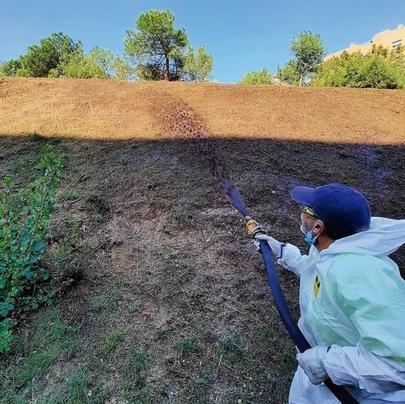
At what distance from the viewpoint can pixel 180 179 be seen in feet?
11.2

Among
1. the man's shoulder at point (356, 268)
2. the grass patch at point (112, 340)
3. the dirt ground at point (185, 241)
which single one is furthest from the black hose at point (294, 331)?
the grass patch at point (112, 340)

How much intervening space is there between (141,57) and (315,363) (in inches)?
640

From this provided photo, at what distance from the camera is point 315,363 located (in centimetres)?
118

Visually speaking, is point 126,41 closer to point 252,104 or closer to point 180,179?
point 252,104

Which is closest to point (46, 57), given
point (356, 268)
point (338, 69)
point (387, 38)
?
point (338, 69)

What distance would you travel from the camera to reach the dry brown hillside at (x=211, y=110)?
447 cm

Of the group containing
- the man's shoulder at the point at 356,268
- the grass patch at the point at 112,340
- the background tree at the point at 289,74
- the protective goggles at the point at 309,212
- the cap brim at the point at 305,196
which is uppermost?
the background tree at the point at 289,74

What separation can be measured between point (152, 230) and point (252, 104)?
3305 mm

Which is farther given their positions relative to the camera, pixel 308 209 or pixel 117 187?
pixel 117 187

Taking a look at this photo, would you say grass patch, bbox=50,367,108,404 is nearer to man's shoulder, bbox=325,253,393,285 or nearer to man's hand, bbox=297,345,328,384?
man's hand, bbox=297,345,328,384

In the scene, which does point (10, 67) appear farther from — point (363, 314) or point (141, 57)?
point (363, 314)

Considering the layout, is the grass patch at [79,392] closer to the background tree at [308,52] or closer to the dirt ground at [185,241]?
the dirt ground at [185,241]

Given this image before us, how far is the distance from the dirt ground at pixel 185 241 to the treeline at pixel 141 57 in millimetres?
11118

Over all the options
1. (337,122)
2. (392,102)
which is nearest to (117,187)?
(337,122)
